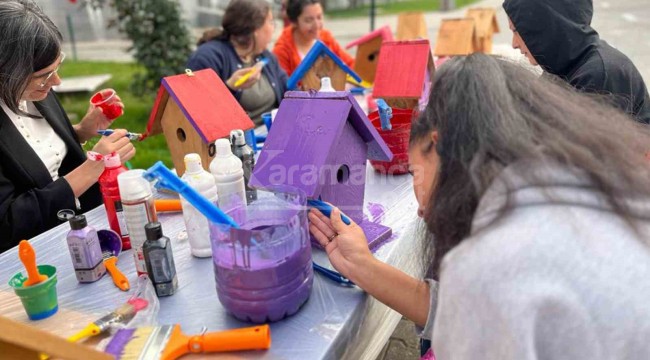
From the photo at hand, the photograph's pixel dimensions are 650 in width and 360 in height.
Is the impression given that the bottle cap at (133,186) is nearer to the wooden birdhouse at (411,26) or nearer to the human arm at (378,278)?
the human arm at (378,278)

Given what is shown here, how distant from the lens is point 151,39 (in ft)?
16.3

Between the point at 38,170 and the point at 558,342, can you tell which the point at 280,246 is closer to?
the point at 558,342

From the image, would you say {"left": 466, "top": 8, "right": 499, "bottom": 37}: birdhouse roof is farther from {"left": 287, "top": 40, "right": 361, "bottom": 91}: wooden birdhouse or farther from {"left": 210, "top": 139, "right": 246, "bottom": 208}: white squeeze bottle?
{"left": 210, "top": 139, "right": 246, "bottom": 208}: white squeeze bottle

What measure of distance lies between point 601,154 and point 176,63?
4.87 meters

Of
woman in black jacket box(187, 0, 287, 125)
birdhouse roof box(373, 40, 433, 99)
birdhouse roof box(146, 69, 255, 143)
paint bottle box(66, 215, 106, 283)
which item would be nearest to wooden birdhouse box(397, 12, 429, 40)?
woman in black jacket box(187, 0, 287, 125)

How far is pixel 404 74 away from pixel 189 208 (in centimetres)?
135

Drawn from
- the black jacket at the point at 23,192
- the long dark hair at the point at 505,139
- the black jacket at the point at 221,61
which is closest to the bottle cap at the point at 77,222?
the black jacket at the point at 23,192

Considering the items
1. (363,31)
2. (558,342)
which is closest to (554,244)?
(558,342)

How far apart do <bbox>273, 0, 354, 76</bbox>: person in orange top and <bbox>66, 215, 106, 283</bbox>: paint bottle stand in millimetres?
2552

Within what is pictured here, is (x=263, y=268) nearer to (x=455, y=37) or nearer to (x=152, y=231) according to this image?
(x=152, y=231)

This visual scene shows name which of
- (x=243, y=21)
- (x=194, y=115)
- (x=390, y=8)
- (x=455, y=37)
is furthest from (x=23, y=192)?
(x=390, y=8)

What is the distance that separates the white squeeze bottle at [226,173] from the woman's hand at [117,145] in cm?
49

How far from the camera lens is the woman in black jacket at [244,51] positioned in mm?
2871

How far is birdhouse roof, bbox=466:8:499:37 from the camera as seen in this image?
141 inches
